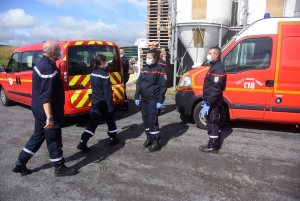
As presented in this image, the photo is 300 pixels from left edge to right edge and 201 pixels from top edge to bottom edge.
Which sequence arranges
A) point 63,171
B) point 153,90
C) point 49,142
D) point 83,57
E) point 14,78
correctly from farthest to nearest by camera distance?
point 14,78, point 83,57, point 153,90, point 63,171, point 49,142

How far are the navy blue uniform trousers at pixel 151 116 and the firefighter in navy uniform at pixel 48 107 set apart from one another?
142 centimetres

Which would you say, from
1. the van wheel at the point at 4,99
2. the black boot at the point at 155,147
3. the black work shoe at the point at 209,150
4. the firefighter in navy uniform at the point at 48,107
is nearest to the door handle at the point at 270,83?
the black work shoe at the point at 209,150

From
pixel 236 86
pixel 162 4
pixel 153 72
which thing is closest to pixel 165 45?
pixel 162 4

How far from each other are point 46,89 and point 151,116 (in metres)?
1.77

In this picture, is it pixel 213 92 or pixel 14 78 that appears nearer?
pixel 213 92

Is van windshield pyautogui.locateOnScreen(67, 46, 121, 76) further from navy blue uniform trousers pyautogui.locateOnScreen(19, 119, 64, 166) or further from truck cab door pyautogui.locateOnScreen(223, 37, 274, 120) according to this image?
truck cab door pyautogui.locateOnScreen(223, 37, 274, 120)

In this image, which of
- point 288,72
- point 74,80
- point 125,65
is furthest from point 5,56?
point 288,72

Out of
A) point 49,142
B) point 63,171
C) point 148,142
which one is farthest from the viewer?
point 148,142

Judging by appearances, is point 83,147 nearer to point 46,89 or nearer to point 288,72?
point 46,89

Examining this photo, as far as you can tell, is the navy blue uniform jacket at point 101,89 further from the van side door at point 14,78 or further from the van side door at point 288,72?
the van side door at point 14,78

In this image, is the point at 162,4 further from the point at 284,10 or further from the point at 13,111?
the point at 13,111

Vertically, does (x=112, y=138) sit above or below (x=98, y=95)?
below

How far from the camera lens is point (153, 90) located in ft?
13.5

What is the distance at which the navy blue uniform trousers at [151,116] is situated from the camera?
4.18 m
